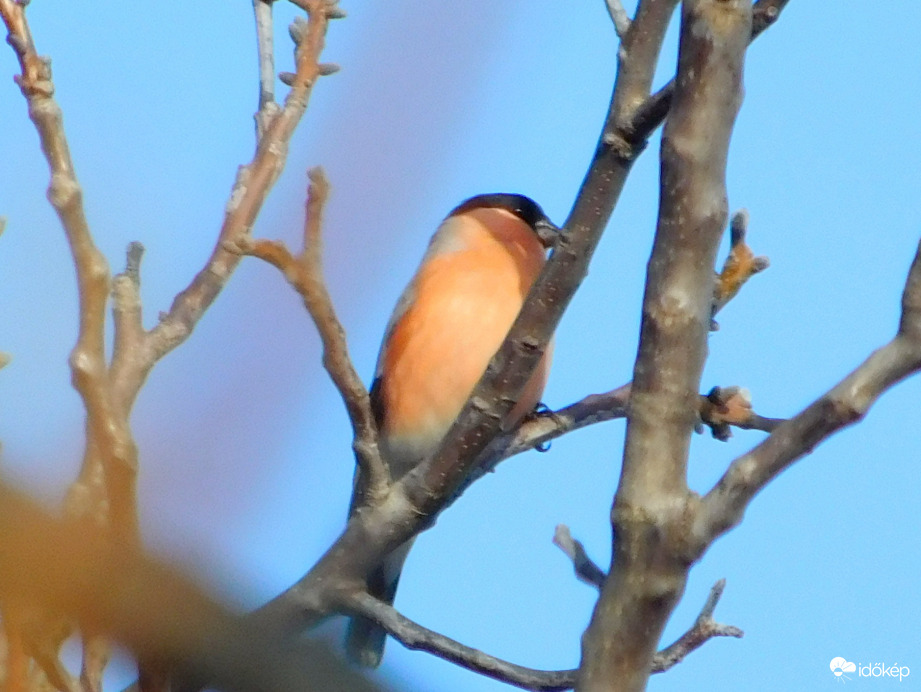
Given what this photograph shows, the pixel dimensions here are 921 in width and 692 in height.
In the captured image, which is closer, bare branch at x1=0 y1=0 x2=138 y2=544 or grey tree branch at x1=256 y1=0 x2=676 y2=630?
bare branch at x1=0 y1=0 x2=138 y2=544

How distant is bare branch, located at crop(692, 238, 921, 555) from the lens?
1454 mm

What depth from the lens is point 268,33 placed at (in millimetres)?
2682

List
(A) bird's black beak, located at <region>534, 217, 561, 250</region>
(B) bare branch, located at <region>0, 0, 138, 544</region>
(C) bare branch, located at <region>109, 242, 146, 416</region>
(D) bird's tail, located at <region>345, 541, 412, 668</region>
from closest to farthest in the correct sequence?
(B) bare branch, located at <region>0, 0, 138, 544</region> → (C) bare branch, located at <region>109, 242, 146, 416</region> → (D) bird's tail, located at <region>345, 541, 412, 668</region> → (A) bird's black beak, located at <region>534, 217, 561, 250</region>

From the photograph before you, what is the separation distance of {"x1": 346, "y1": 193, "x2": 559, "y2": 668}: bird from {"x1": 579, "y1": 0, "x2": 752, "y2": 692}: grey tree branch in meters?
1.75

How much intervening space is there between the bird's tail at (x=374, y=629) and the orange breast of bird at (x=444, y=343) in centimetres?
32

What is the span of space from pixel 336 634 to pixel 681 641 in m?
0.84

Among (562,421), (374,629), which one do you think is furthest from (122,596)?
(374,629)

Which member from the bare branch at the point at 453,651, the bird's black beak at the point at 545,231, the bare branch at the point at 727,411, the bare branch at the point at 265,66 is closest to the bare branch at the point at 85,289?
the bare branch at the point at 265,66

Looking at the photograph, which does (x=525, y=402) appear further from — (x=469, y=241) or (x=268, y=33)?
(x=268, y=33)

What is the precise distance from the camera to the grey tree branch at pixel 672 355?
1.55 metres

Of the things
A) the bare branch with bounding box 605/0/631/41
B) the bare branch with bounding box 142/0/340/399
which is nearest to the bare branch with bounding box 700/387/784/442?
the bare branch with bounding box 605/0/631/41

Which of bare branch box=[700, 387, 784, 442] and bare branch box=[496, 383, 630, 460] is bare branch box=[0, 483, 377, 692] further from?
bare branch box=[496, 383, 630, 460]

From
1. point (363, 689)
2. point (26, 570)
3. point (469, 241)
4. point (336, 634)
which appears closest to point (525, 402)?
point (469, 241)

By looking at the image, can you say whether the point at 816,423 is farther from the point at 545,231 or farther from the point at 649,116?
the point at 545,231
